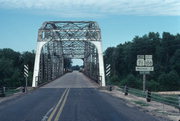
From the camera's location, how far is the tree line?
83.4m

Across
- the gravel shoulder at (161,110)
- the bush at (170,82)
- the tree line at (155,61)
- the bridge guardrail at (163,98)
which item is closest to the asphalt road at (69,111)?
the gravel shoulder at (161,110)

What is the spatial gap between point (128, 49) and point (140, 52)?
310 inches

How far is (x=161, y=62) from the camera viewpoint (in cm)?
10481

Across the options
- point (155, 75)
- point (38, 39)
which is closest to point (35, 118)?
point (38, 39)

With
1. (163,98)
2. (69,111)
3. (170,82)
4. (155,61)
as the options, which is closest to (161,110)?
(163,98)

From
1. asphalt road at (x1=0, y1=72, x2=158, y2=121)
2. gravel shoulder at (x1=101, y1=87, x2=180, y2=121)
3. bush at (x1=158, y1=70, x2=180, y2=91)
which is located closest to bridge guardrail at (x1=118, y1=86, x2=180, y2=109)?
gravel shoulder at (x1=101, y1=87, x2=180, y2=121)

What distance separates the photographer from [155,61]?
108 m

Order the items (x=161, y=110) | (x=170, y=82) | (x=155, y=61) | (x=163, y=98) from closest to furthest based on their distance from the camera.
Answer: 1. (x=161, y=110)
2. (x=163, y=98)
3. (x=170, y=82)
4. (x=155, y=61)

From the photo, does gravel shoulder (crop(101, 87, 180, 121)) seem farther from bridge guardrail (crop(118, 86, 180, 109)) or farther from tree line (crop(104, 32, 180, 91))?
tree line (crop(104, 32, 180, 91))

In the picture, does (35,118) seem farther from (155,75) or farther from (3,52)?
(3,52)

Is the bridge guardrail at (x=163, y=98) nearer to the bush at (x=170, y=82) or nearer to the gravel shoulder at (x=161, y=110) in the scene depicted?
the gravel shoulder at (x=161, y=110)

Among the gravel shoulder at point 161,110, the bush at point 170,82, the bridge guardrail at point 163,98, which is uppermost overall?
the bush at point 170,82

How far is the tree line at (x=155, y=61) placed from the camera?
83375 millimetres

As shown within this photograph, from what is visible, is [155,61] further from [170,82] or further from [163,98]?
[163,98]
